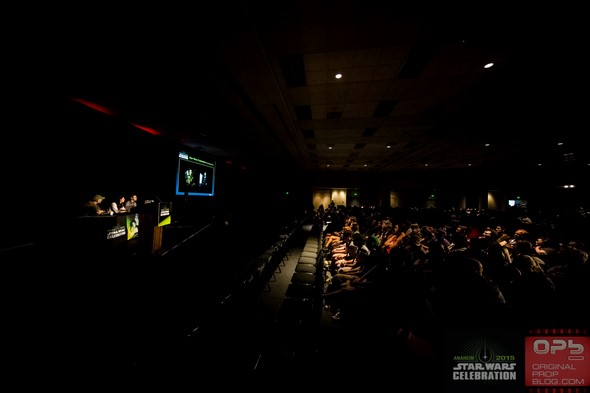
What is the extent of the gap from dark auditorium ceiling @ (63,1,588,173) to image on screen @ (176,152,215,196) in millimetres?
1742

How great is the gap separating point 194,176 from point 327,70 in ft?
21.9

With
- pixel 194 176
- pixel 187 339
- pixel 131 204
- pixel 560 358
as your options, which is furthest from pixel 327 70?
pixel 131 204

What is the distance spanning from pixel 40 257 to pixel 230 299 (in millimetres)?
3984

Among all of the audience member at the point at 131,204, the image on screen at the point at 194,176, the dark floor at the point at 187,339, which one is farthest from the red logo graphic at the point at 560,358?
the audience member at the point at 131,204

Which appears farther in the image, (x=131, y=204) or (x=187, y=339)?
(x=131, y=204)

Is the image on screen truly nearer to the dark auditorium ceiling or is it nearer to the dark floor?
the dark auditorium ceiling

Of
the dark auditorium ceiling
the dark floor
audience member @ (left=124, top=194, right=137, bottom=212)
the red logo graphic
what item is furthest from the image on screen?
the red logo graphic

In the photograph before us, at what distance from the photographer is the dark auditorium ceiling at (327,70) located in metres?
2.64

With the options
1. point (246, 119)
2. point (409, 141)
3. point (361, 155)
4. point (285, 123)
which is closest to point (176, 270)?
point (246, 119)

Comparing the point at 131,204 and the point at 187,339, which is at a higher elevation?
the point at 131,204

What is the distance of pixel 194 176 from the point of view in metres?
8.67

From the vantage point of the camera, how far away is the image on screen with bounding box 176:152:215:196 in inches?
305

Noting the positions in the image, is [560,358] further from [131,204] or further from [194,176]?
[131,204]

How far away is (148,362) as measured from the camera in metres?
1.93
